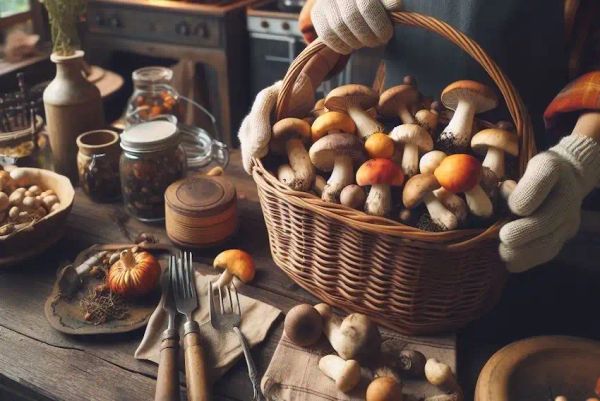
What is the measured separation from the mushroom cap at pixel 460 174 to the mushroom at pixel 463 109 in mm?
87

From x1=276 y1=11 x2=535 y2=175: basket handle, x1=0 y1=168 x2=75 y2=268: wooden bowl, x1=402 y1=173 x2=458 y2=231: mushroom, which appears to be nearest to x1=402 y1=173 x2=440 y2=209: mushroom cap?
x1=402 y1=173 x2=458 y2=231: mushroom

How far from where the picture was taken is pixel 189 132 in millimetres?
1238

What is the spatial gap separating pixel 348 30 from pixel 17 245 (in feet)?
1.90

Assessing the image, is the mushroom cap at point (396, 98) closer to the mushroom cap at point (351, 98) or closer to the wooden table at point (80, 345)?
the mushroom cap at point (351, 98)

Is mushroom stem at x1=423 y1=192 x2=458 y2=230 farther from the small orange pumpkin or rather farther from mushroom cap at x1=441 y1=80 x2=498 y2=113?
the small orange pumpkin

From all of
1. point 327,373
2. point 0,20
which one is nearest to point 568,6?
point 327,373

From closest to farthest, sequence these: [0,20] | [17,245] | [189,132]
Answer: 1. [17,245]
2. [189,132]
3. [0,20]

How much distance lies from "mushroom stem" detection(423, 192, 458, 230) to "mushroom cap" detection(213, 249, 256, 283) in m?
0.30

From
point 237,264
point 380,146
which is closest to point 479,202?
point 380,146

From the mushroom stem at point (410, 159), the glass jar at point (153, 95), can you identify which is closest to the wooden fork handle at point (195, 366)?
the mushroom stem at point (410, 159)

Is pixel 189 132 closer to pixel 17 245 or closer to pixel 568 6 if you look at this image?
pixel 17 245

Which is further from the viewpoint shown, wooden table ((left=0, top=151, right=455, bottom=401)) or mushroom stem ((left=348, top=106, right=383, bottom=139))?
mushroom stem ((left=348, top=106, right=383, bottom=139))

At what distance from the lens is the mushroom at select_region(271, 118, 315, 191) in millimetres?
789

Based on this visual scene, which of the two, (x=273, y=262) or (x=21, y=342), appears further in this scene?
(x=273, y=262)
